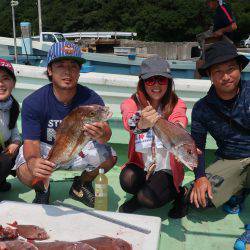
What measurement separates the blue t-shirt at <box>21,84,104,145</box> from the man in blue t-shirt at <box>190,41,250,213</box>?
98 cm

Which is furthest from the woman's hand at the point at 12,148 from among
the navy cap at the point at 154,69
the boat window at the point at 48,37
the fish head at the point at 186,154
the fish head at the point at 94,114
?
the boat window at the point at 48,37

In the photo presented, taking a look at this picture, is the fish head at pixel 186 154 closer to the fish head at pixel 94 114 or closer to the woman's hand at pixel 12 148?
the fish head at pixel 94 114

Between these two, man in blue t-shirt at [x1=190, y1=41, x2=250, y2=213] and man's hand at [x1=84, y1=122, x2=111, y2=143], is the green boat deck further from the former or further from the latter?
man's hand at [x1=84, y1=122, x2=111, y2=143]

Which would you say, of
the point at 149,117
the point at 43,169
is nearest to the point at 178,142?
the point at 149,117

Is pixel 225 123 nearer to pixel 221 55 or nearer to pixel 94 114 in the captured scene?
pixel 221 55

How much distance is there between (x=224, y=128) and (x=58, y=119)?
4.78 ft

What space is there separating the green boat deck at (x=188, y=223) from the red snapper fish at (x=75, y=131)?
1056 mm

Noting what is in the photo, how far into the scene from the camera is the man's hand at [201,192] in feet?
9.57

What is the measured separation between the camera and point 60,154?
2615mm

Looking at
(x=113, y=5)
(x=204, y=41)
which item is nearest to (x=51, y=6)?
(x=113, y=5)

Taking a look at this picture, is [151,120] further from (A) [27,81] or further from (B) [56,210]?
(A) [27,81]

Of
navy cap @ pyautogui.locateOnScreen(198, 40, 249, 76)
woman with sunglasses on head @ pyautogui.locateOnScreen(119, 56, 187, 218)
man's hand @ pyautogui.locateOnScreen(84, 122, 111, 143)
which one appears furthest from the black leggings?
navy cap @ pyautogui.locateOnScreen(198, 40, 249, 76)

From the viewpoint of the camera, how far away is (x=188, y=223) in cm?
326

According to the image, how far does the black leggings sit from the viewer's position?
124 inches
